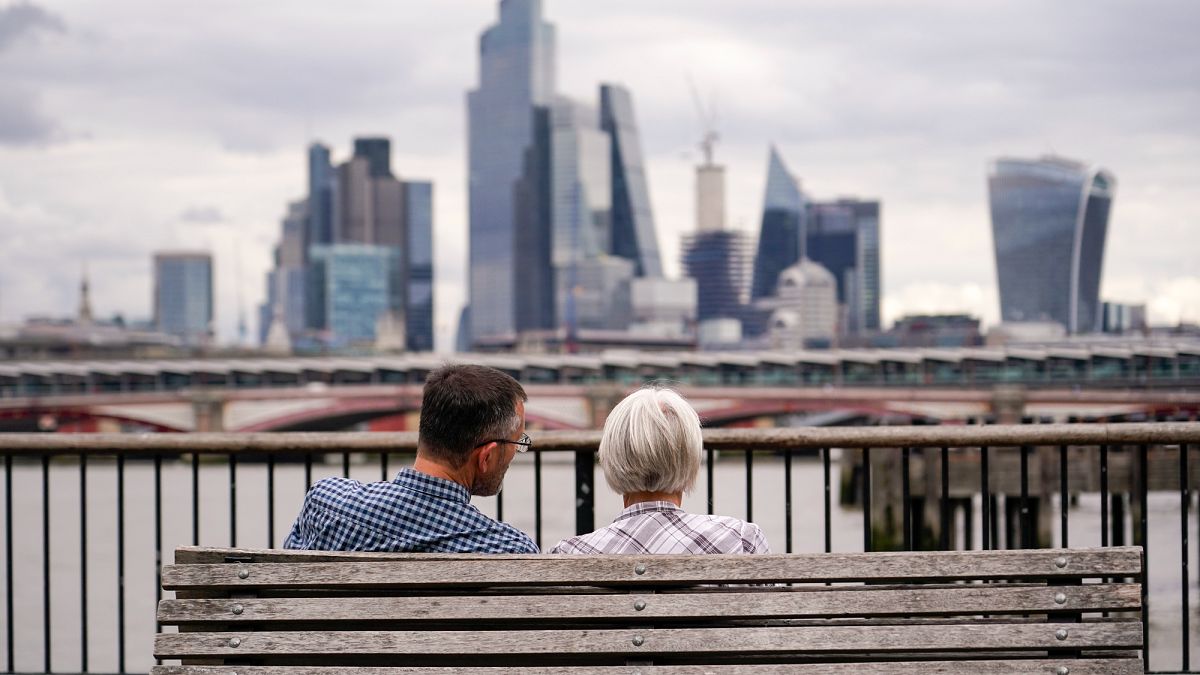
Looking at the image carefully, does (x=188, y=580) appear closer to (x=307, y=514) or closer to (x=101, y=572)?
(x=307, y=514)

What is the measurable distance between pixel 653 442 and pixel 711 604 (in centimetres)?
44

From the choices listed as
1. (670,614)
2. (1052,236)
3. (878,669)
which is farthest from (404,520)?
(1052,236)

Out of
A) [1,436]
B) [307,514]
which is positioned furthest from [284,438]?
[307,514]

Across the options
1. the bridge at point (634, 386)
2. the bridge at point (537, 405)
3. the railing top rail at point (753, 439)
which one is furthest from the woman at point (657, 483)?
the bridge at point (537, 405)

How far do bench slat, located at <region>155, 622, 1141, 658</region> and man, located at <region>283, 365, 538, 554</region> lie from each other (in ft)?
1.10

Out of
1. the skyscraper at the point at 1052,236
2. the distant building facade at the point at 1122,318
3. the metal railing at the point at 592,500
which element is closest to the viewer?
the metal railing at the point at 592,500

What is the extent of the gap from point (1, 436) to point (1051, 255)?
190418mm

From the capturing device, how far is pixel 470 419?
3076 mm

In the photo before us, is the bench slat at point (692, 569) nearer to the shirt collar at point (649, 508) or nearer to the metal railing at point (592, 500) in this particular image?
the shirt collar at point (649, 508)

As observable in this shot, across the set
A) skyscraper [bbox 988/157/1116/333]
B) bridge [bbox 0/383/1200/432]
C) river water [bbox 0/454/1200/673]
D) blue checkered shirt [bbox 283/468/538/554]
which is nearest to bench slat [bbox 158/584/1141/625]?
blue checkered shirt [bbox 283/468/538/554]

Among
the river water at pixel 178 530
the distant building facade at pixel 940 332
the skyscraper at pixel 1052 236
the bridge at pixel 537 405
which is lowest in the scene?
the river water at pixel 178 530

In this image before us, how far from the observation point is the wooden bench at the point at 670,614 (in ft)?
8.88

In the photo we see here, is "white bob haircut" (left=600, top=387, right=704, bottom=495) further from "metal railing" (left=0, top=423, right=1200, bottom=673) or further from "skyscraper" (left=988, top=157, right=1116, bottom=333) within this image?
"skyscraper" (left=988, top=157, right=1116, bottom=333)

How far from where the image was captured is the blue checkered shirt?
9.98ft
